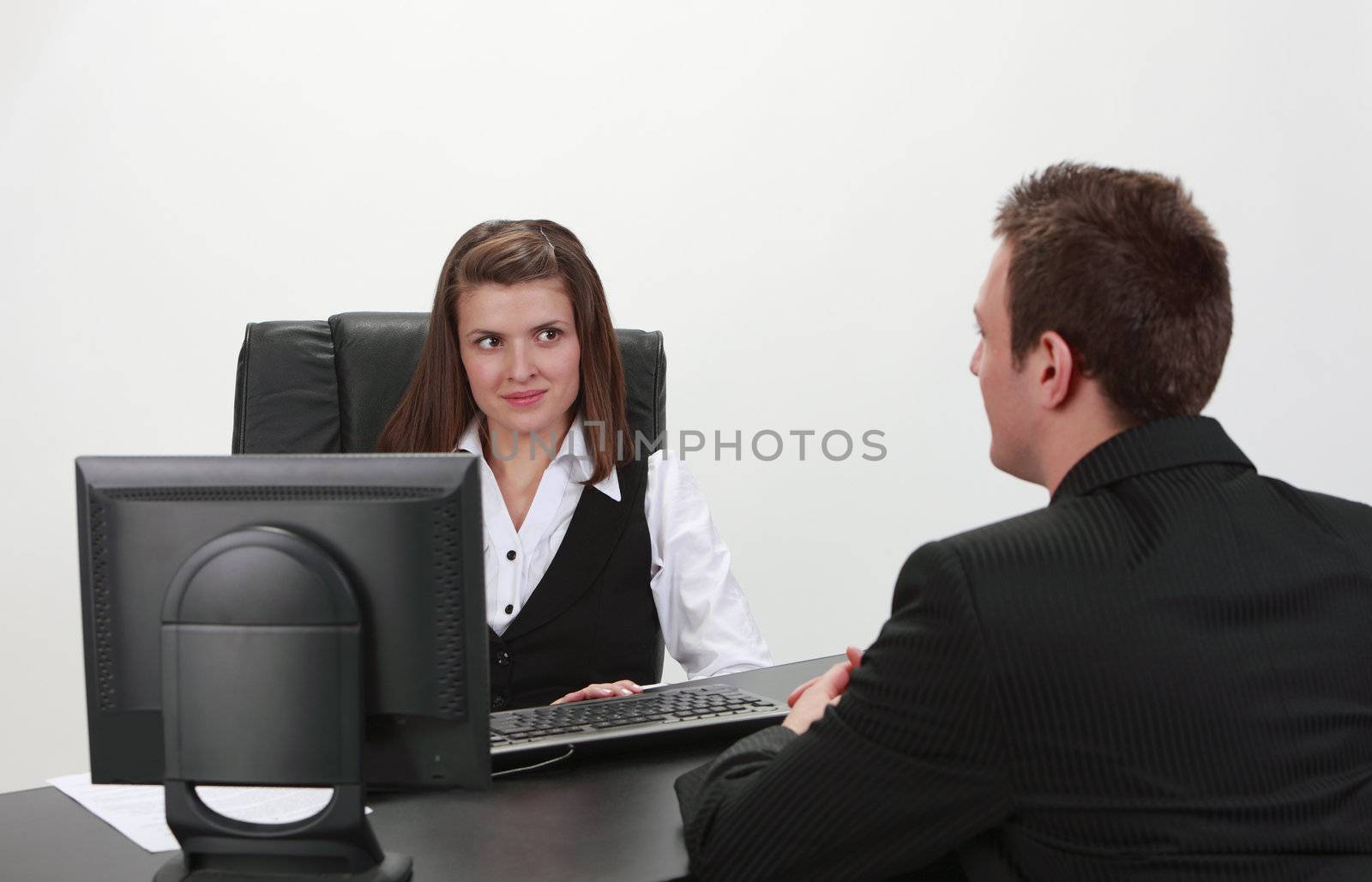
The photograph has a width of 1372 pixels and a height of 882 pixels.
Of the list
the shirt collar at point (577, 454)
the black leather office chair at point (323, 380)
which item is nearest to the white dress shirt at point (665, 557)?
the shirt collar at point (577, 454)

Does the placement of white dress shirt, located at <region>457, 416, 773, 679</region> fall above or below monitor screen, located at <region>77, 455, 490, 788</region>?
below

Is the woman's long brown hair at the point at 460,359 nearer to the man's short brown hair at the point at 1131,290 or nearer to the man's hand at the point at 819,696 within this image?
the man's hand at the point at 819,696

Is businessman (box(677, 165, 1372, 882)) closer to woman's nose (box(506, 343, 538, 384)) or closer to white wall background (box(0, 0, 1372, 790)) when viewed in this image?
woman's nose (box(506, 343, 538, 384))

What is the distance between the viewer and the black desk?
1.08 m

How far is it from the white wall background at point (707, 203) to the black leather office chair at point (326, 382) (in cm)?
76

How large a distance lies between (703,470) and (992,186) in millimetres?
1022

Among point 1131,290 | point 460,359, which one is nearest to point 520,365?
point 460,359

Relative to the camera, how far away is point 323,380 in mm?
2070

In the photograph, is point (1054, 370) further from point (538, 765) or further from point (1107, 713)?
point (538, 765)

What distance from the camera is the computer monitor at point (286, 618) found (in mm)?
1041

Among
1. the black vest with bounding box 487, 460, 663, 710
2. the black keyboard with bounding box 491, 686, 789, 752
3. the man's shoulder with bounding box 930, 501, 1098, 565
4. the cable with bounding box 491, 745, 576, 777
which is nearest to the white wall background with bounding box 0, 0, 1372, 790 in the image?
the black vest with bounding box 487, 460, 663, 710

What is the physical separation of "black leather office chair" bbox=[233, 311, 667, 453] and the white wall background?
762mm

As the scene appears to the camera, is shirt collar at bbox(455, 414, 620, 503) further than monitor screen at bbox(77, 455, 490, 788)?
Yes

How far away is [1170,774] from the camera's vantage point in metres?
0.98
